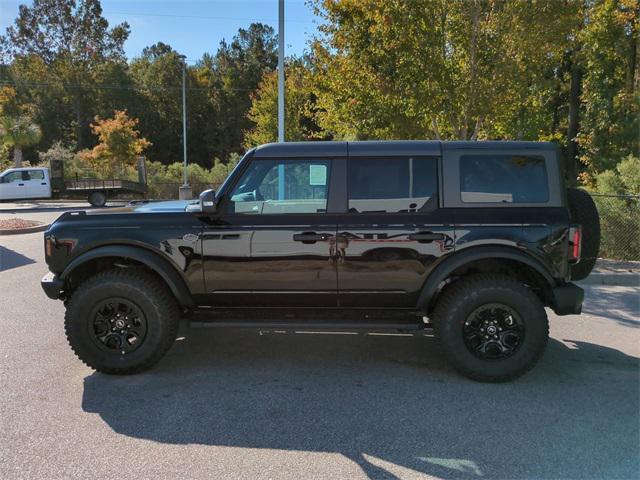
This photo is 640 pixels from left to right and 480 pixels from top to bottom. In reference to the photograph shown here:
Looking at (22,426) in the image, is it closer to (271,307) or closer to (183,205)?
(271,307)

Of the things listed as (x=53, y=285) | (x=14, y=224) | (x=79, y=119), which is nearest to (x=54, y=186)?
(x=14, y=224)

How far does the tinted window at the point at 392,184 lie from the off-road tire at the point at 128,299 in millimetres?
1836

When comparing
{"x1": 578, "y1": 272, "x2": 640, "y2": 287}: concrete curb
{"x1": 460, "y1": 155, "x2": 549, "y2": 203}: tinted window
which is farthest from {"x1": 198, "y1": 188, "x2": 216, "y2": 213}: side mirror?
{"x1": 578, "y1": 272, "x2": 640, "y2": 287}: concrete curb

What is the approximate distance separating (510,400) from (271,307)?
207 centimetres

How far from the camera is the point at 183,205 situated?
5039 millimetres

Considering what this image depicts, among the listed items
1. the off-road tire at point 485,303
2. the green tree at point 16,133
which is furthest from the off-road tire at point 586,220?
the green tree at point 16,133

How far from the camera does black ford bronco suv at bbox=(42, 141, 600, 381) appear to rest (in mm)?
4188

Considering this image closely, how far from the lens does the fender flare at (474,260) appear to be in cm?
416

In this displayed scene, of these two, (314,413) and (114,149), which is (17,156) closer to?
(114,149)

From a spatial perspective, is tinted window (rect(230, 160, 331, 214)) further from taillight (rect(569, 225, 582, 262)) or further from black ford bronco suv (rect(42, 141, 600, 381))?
taillight (rect(569, 225, 582, 262))

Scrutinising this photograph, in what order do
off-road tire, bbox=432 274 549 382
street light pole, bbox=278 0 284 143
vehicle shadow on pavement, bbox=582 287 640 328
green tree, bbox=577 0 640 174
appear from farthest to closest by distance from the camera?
green tree, bbox=577 0 640 174, street light pole, bbox=278 0 284 143, vehicle shadow on pavement, bbox=582 287 640 328, off-road tire, bbox=432 274 549 382

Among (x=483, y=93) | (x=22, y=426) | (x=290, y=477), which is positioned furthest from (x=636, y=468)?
(x=483, y=93)

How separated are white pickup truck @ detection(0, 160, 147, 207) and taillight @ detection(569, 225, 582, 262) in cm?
2320

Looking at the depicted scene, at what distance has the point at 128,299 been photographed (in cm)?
428
